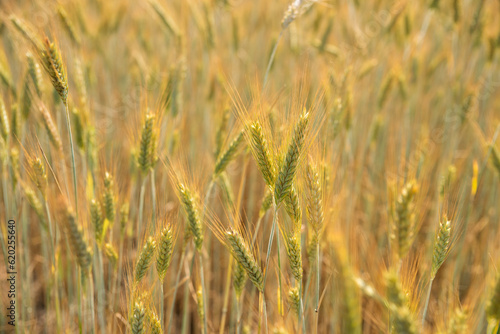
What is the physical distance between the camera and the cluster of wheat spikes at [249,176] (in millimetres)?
1128

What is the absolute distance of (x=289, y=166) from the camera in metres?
1.05

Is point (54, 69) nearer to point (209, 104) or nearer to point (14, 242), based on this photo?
point (14, 242)

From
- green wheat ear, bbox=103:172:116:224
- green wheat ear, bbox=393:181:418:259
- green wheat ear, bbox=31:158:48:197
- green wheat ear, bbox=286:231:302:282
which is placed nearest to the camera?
green wheat ear, bbox=393:181:418:259

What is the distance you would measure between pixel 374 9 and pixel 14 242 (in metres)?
3.01

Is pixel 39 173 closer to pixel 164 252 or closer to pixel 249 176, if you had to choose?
pixel 164 252

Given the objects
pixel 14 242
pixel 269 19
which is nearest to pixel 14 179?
pixel 14 242

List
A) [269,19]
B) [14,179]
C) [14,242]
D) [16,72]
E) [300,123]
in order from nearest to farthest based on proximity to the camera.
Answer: [300,123] → [14,179] → [14,242] → [16,72] → [269,19]

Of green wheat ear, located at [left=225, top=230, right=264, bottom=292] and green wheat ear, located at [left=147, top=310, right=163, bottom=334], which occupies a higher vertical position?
green wheat ear, located at [left=225, top=230, right=264, bottom=292]

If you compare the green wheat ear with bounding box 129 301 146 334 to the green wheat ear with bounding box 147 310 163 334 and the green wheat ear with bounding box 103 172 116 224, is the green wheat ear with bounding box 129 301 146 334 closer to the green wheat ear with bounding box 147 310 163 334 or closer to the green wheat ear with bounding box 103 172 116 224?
the green wheat ear with bounding box 147 310 163 334

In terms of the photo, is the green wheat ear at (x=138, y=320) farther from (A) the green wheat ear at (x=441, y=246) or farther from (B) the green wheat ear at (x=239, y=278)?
(A) the green wheat ear at (x=441, y=246)

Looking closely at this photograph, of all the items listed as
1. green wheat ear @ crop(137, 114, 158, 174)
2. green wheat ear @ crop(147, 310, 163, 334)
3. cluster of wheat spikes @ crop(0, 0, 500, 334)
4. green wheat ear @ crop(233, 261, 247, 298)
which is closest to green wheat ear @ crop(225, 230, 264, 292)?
cluster of wheat spikes @ crop(0, 0, 500, 334)

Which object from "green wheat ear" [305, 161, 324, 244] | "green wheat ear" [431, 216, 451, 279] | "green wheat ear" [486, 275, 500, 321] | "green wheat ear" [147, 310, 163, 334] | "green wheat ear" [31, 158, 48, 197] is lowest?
"green wheat ear" [486, 275, 500, 321]

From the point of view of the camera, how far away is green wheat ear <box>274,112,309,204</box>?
1042mm

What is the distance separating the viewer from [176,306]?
242 cm
